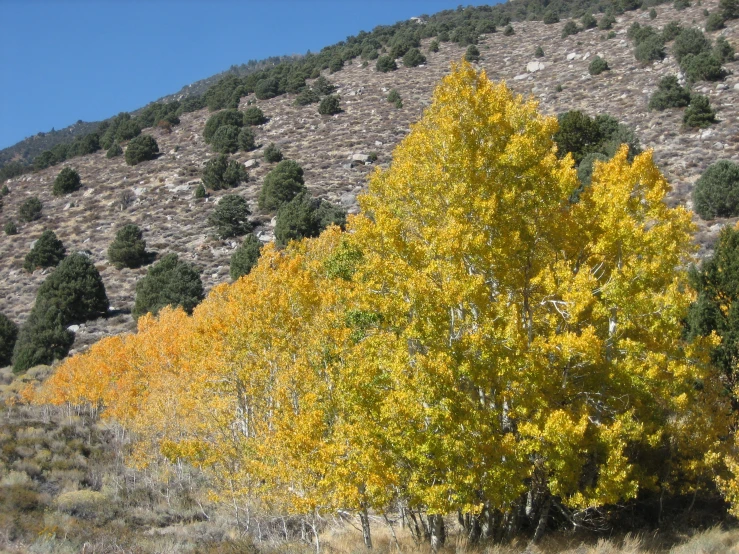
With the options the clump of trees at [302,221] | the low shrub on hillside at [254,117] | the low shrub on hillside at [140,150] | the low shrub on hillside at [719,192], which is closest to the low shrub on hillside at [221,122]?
the low shrub on hillside at [254,117]

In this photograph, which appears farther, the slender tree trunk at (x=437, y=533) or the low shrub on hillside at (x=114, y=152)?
the low shrub on hillside at (x=114, y=152)

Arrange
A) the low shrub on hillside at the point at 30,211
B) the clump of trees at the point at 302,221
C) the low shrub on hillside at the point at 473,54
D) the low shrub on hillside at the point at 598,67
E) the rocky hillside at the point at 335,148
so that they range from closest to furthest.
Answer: the clump of trees at the point at 302,221
the rocky hillside at the point at 335,148
the low shrub on hillside at the point at 598,67
the low shrub on hillside at the point at 30,211
the low shrub on hillside at the point at 473,54

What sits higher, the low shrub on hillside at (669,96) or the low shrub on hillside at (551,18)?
the low shrub on hillside at (551,18)

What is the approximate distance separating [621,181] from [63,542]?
1701cm

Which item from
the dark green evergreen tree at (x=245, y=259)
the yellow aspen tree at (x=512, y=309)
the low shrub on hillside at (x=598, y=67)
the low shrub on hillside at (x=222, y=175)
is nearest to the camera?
the yellow aspen tree at (x=512, y=309)

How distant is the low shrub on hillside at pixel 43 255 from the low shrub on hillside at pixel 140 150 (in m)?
25.9

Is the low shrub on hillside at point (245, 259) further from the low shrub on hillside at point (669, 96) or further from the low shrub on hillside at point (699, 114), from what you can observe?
the low shrub on hillside at point (669, 96)

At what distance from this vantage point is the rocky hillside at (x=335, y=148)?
2160 inches

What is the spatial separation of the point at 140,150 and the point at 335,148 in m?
29.9

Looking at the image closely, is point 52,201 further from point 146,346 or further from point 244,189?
point 146,346

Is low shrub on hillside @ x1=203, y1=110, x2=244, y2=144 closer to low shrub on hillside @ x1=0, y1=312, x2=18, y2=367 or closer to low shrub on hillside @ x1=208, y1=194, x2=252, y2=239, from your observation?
low shrub on hillside @ x1=208, y1=194, x2=252, y2=239

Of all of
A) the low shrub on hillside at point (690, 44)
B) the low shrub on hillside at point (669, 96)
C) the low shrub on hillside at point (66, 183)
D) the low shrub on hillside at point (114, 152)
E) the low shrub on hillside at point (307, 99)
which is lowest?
the low shrub on hillside at point (669, 96)

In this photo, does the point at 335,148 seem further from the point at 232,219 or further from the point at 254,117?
the point at 232,219

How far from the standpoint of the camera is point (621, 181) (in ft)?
47.6
